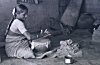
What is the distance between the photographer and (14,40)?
5535 millimetres

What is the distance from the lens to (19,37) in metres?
5.55

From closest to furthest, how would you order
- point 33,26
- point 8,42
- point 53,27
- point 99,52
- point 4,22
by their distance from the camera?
1. point 8,42
2. point 99,52
3. point 4,22
4. point 33,26
5. point 53,27

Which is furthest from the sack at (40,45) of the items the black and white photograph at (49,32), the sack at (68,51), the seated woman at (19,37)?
the sack at (68,51)

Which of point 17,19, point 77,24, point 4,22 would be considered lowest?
point 77,24

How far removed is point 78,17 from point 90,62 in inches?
225

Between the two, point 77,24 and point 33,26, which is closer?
point 33,26

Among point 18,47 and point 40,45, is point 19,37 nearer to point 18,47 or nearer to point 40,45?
point 18,47

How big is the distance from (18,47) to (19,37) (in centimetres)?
29

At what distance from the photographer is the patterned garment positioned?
5422 millimetres

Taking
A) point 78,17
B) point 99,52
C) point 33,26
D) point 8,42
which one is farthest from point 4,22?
point 78,17

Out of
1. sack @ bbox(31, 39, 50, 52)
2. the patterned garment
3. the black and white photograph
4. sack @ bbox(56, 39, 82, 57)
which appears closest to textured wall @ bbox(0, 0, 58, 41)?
the black and white photograph

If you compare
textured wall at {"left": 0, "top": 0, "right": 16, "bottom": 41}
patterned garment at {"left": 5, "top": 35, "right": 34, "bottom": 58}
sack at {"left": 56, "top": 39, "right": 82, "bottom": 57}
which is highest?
textured wall at {"left": 0, "top": 0, "right": 16, "bottom": 41}

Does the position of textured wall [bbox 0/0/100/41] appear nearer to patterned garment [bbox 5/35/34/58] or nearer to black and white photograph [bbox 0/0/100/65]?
black and white photograph [bbox 0/0/100/65]

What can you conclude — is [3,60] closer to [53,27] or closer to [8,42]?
[8,42]
